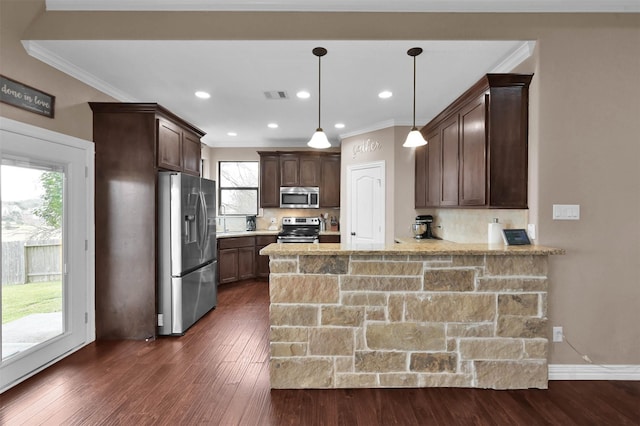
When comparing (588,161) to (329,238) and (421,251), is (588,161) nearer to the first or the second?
(421,251)

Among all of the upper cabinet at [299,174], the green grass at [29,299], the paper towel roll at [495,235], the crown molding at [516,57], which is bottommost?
the green grass at [29,299]

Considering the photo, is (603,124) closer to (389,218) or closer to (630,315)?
(630,315)

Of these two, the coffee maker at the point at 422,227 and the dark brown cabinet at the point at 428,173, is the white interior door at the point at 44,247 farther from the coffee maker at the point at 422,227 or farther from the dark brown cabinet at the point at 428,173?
the coffee maker at the point at 422,227

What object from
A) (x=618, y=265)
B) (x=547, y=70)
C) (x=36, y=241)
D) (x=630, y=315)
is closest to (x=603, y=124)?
(x=547, y=70)

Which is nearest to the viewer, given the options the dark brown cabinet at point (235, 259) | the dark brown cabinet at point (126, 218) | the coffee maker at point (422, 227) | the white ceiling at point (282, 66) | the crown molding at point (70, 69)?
the white ceiling at point (282, 66)

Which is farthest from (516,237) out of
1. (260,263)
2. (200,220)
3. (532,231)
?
(260,263)

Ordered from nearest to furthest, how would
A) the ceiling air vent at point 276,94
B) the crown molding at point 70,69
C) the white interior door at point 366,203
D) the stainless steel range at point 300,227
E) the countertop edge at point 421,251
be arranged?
the countertop edge at point 421,251
the crown molding at point 70,69
the ceiling air vent at point 276,94
the white interior door at point 366,203
the stainless steel range at point 300,227

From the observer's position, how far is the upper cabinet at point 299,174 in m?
5.71

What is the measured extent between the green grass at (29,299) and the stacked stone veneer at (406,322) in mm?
2003

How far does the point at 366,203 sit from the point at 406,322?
296cm

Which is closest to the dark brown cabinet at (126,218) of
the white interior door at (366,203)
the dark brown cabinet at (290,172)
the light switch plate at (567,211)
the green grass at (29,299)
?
the green grass at (29,299)

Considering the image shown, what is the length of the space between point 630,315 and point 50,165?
4.79 metres

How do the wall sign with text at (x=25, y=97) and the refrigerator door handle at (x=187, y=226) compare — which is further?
the refrigerator door handle at (x=187, y=226)

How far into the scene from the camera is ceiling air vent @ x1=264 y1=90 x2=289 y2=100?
A: 3457mm
